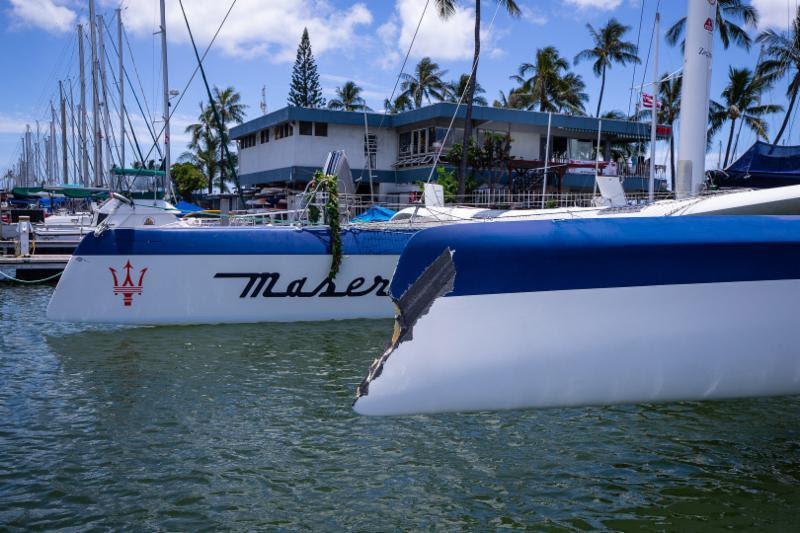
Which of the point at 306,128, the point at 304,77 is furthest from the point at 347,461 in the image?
the point at 304,77

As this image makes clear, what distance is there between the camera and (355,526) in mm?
4023

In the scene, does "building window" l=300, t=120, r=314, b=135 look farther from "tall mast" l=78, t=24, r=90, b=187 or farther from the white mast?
the white mast

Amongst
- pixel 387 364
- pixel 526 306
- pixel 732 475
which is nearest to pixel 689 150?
pixel 732 475

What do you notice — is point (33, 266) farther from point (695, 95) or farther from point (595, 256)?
point (595, 256)

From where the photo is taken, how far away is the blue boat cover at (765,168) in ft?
33.6

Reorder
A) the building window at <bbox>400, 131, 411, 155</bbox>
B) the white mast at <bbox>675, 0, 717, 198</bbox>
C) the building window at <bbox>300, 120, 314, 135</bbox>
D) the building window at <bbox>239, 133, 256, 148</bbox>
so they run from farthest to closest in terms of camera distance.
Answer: the building window at <bbox>239, 133, 256, 148</bbox>
the building window at <bbox>400, 131, 411, 155</bbox>
the building window at <bbox>300, 120, 314, 135</bbox>
the white mast at <bbox>675, 0, 717, 198</bbox>

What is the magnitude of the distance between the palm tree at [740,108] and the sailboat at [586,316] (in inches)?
1592

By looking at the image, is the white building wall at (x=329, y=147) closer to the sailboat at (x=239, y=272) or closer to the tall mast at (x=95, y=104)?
the tall mast at (x=95, y=104)

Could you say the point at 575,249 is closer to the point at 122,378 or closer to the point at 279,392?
the point at 279,392

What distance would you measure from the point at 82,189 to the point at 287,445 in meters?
24.7

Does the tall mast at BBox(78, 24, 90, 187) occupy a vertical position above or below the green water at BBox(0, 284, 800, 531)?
above

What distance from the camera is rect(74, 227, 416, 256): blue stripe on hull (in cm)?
967

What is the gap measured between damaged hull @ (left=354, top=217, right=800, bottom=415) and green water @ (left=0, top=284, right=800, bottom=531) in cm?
79

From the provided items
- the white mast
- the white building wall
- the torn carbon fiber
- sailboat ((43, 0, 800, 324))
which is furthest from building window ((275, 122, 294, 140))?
the torn carbon fiber
